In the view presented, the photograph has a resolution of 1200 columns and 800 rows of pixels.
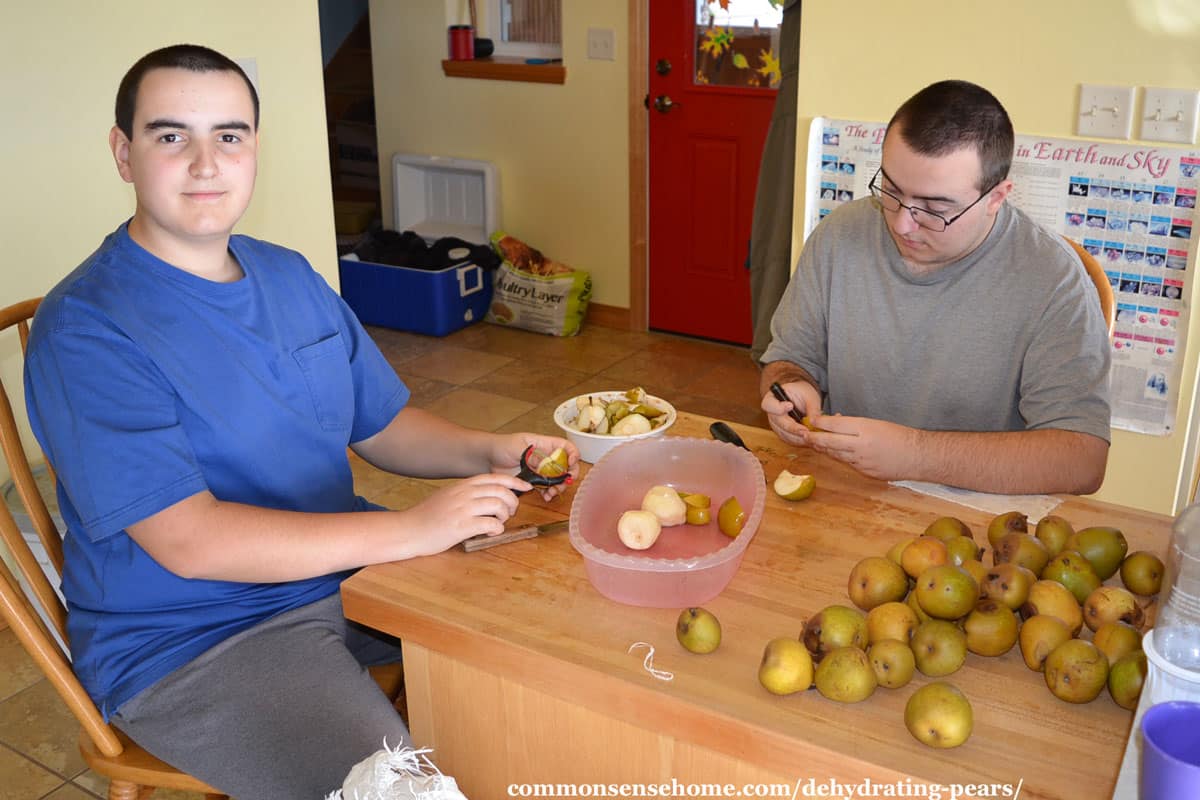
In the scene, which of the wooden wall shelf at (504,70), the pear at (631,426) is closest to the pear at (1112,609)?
the pear at (631,426)

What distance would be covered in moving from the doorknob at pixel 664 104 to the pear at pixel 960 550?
3.52 m

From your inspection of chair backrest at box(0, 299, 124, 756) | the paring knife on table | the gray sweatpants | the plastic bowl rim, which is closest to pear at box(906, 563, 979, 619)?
the plastic bowl rim

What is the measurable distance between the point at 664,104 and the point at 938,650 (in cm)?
374

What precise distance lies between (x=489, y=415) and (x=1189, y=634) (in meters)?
3.27

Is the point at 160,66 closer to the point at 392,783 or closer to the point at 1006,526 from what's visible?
the point at 392,783

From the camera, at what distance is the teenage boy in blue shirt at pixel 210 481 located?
4.88ft

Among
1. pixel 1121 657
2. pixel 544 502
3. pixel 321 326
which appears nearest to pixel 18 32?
pixel 321 326

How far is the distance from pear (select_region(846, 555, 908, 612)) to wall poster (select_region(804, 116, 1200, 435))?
4.69ft

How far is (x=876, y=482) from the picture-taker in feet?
5.60

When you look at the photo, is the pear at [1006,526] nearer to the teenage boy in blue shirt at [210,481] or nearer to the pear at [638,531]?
the pear at [638,531]

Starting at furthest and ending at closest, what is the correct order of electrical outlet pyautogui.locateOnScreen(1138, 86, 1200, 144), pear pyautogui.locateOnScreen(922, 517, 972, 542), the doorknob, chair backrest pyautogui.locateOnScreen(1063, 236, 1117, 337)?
1. the doorknob
2. electrical outlet pyautogui.locateOnScreen(1138, 86, 1200, 144)
3. chair backrest pyautogui.locateOnScreen(1063, 236, 1117, 337)
4. pear pyautogui.locateOnScreen(922, 517, 972, 542)

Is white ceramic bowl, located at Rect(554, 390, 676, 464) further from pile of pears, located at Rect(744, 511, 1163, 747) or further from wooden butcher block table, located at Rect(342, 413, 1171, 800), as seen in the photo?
pile of pears, located at Rect(744, 511, 1163, 747)

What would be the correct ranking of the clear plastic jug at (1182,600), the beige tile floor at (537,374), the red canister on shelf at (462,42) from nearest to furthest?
the clear plastic jug at (1182,600) < the beige tile floor at (537,374) < the red canister on shelf at (462,42)

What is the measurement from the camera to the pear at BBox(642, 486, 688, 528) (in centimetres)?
154
